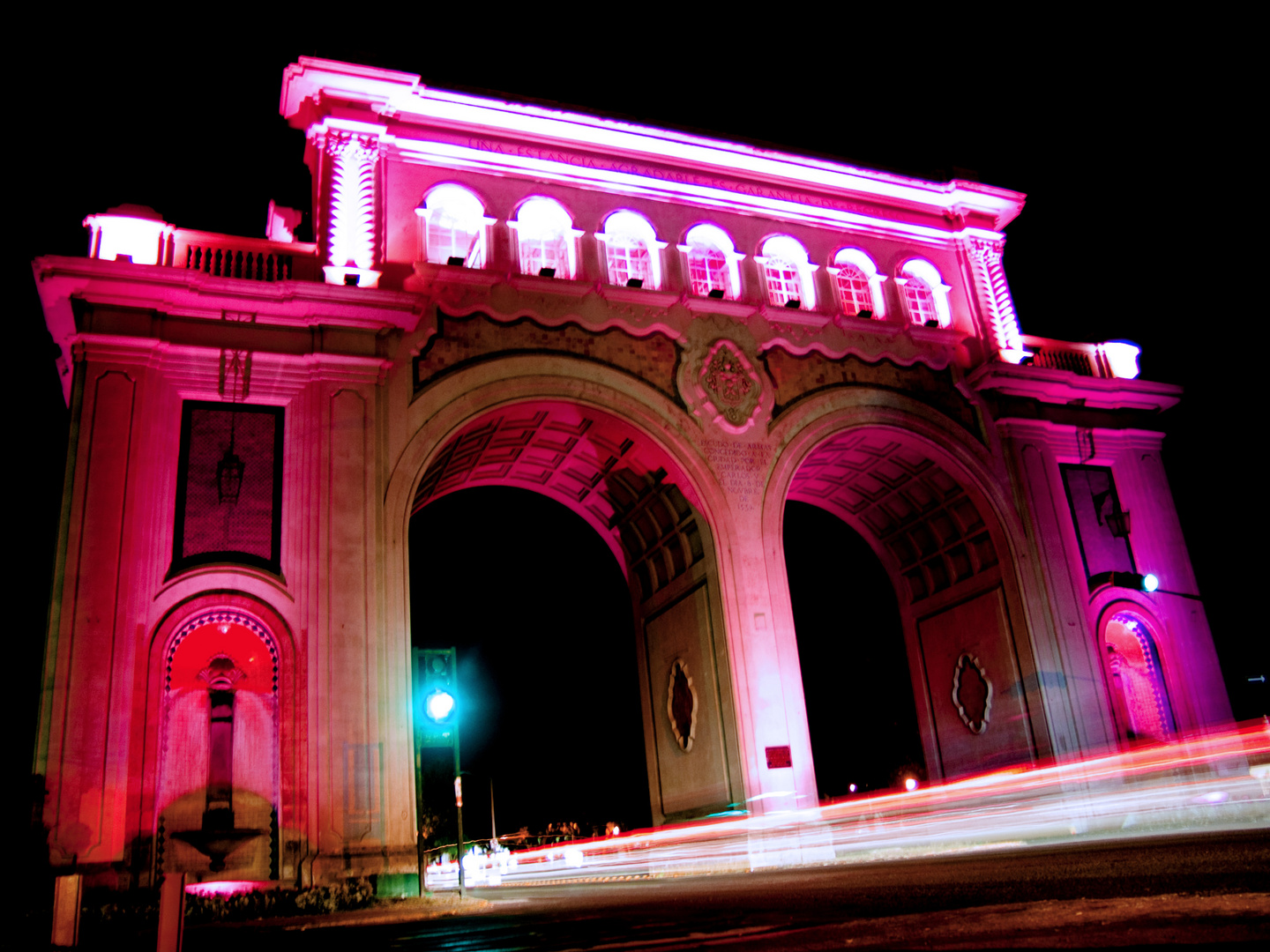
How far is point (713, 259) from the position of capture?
21.0 m

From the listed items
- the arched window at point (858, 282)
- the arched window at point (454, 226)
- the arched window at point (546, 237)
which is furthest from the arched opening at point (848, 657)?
the arched window at point (454, 226)

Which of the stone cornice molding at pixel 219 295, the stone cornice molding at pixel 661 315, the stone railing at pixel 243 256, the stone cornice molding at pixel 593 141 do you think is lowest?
the stone cornice molding at pixel 219 295

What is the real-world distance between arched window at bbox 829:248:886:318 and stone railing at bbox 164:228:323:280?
10.8 m

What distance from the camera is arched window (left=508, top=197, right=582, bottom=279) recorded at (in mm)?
19406

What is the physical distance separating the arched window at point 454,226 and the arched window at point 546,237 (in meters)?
0.79

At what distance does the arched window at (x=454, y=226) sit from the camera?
61.9 ft

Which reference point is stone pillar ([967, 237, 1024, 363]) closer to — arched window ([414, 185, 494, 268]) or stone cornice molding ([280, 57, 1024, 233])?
stone cornice molding ([280, 57, 1024, 233])

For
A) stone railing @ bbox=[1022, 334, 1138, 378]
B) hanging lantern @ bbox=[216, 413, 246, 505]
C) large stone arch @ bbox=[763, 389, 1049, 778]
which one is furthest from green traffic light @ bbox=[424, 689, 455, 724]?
stone railing @ bbox=[1022, 334, 1138, 378]

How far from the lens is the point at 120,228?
16641mm

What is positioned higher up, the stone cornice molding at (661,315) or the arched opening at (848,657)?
the stone cornice molding at (661,315)

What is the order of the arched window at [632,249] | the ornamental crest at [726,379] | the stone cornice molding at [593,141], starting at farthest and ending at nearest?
the arched window at [632,249], the ornamental crest at [726,379], the stone cornice molding at [593,141]

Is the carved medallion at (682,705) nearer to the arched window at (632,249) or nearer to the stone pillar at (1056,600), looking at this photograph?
the stone pillar at (1056,600)

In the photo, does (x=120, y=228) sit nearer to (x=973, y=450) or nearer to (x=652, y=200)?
(x=652, y=200)

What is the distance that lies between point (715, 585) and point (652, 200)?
26.1 feet
